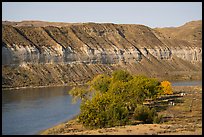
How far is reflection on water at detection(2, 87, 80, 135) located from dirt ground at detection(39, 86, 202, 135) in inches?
88.2

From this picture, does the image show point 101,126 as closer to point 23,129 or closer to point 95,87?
point 23,129

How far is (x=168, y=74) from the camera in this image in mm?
109375

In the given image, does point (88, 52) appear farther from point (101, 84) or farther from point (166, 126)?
point (166, 126)

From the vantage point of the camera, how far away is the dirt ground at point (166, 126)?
24812mm

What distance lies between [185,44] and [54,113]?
316ft

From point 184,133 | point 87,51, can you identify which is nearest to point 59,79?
point 87,51

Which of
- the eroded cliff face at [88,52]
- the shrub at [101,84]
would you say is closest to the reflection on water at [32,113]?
the shrub at [101,84]

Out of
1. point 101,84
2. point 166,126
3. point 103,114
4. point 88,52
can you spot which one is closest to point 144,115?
point 103,114

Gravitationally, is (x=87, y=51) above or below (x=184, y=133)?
above

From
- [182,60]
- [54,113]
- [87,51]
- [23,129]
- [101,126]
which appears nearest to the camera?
[101,126]

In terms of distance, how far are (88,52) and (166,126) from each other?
7793cm

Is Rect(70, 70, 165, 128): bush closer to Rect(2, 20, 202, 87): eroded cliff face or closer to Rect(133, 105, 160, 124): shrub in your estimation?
Rect(133, 105, 160, 124): shrub

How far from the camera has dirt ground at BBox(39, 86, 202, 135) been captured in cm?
2481

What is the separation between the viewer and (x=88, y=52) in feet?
342
